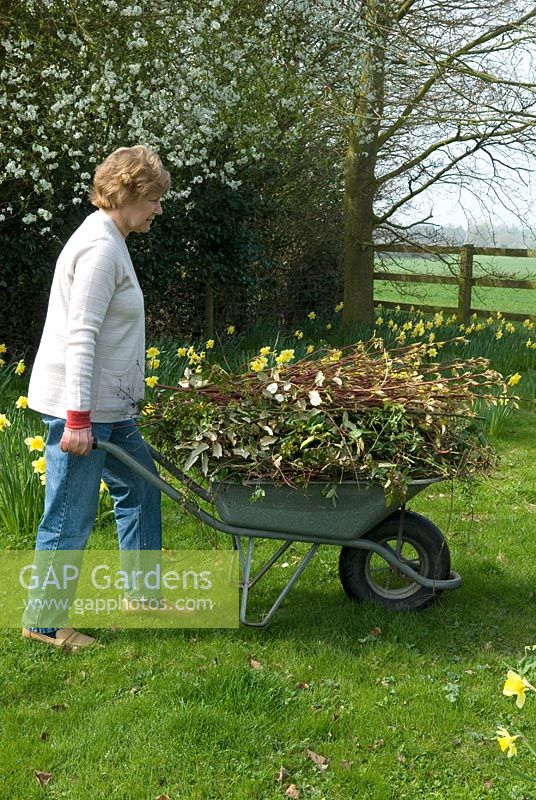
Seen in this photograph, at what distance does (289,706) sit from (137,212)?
1.80m

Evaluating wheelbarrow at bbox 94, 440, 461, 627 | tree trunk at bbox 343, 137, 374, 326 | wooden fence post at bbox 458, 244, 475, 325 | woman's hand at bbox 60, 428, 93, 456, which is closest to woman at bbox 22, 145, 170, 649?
woman's hand at bbox 60, 428, 93, 456

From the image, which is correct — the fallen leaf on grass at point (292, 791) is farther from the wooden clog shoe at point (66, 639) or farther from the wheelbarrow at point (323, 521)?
the wooden clog shoe at point (66, 639)

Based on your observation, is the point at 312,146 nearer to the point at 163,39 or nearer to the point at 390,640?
the point at 163,39

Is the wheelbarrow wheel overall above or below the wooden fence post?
below

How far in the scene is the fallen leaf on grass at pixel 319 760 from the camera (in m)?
2.67

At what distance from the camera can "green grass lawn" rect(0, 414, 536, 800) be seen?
261cm

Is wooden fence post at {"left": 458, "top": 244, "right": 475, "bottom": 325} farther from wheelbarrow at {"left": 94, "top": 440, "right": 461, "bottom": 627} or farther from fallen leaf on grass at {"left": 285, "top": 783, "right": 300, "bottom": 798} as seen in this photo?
fallen leaf on grass at {"left": 285, "top": 783, "right": 300, "bottom": 798}

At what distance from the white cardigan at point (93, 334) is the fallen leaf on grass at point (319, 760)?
1343mm

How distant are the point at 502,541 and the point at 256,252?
17.8 feet

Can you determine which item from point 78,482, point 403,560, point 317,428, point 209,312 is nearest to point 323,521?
point 317,428

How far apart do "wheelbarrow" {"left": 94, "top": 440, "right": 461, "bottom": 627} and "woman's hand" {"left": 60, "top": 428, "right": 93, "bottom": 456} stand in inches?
2.6

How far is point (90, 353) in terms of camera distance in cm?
304

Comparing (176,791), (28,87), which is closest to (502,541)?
(176,791)

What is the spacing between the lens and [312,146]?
9781 millimetres
